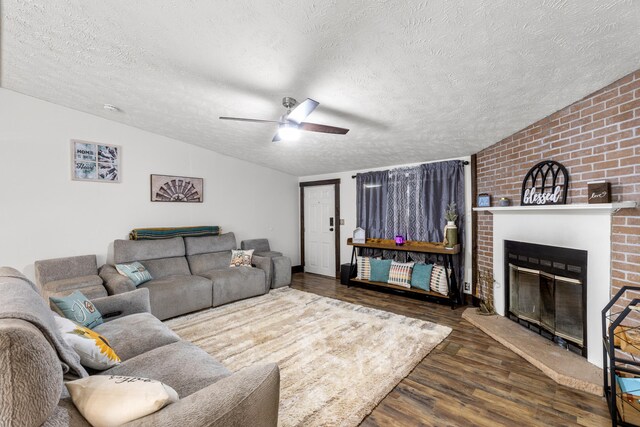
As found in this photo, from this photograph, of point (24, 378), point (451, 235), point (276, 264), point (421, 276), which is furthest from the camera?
point (276, 264)

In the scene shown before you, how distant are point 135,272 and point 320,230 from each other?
3.42 meters

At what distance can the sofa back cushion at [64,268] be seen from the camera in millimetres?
3119

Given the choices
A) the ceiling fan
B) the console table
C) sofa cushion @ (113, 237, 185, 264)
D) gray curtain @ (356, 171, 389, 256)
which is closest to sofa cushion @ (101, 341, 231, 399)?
the ceiling fan

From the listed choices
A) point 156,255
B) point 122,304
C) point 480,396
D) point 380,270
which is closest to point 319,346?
point 480,396

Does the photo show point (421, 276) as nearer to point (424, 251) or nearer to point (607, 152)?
point (424, 251)

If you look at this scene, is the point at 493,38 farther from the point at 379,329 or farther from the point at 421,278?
the point at 421,278

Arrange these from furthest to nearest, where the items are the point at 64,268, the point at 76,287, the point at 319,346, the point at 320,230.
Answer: the point at 320,230 → the point at 64,268 → the point at 76,287 → the point at 319,346

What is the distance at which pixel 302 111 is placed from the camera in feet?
7.30

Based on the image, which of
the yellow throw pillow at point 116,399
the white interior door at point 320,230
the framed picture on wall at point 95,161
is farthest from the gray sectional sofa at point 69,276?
the white interior door at point 320,230

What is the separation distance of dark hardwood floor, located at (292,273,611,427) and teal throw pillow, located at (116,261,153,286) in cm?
303

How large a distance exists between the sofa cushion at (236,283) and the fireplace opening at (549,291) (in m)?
3.30

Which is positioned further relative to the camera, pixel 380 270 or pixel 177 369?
pixel 380 270

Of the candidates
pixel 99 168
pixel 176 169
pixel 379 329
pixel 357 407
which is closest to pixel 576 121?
pixel 379 329

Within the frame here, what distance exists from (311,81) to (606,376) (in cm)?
304
